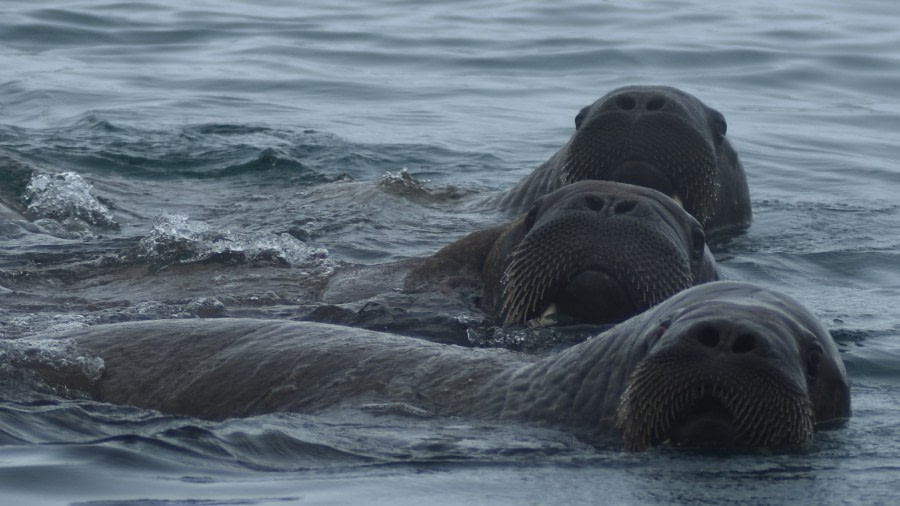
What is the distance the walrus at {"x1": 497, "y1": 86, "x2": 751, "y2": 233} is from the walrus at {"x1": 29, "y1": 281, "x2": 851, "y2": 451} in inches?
124

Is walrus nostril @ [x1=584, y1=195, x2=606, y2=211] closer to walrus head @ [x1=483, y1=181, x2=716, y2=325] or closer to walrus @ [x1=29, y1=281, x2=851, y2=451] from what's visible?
walrus head @ [x1=483, y1=181, x2=716, y2=325]

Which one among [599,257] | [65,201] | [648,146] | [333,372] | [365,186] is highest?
[648,146]

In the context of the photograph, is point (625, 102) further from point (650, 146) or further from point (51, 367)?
point (51, 367)

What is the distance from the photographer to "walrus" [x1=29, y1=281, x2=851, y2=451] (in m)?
5.82

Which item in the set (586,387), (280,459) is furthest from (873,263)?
(280,459)

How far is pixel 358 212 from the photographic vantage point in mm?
12422

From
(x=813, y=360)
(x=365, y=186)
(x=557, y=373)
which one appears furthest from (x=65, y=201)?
(x=813, y=360)

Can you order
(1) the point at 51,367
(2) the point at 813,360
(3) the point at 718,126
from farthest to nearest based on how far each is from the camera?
(3) the point at 718,126
(1) the point at 51,367
(2) the point at 813,360

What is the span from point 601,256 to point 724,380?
244 centimetres

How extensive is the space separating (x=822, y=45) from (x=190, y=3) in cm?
1025

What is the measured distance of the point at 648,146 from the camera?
33.0 feet

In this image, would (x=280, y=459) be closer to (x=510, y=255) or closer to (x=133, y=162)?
(x=510, y=255)

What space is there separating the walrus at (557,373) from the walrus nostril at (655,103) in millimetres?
3378

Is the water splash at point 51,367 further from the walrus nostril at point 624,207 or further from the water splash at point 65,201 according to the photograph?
the water splash at point 65,201
